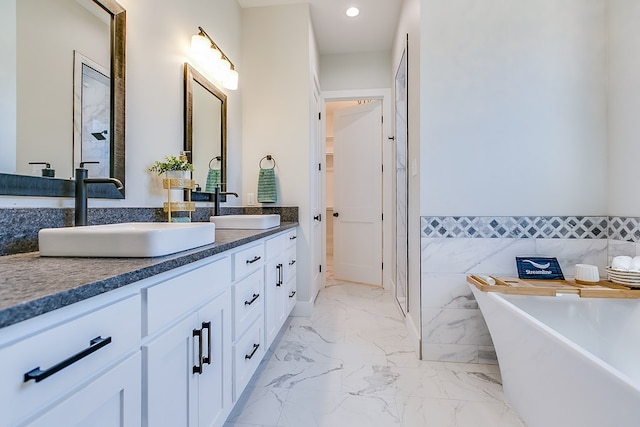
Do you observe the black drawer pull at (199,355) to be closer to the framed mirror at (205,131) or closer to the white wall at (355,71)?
the framed mirror at (205,131)

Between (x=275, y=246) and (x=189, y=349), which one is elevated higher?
(x=275, y=246)

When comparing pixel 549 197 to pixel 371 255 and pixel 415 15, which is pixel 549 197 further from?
pixel 371 255

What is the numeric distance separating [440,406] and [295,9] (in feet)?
10.6

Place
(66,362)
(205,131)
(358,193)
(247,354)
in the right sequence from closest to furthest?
(66,362)
(247,354)
(205,131)
(358,193)

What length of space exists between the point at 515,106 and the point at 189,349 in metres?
2.25

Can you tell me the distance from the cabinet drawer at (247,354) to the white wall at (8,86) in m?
1.04

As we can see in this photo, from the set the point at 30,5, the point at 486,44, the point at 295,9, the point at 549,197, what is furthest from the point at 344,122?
the point at 30,5

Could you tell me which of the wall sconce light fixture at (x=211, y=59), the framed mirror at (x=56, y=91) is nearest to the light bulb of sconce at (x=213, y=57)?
the wall sconce light fixture at (x=211, y=59)

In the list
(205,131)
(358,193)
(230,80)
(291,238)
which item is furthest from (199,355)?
(358,193)

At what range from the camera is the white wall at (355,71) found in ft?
11.9

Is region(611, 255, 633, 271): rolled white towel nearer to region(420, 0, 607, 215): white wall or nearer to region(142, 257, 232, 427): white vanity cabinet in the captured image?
region(420, 0, 607, 215): white wall

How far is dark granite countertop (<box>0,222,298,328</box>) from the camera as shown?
1.54 ft

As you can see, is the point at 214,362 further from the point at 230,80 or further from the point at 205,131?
the point at 230,80

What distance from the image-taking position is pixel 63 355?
0.54 meters
